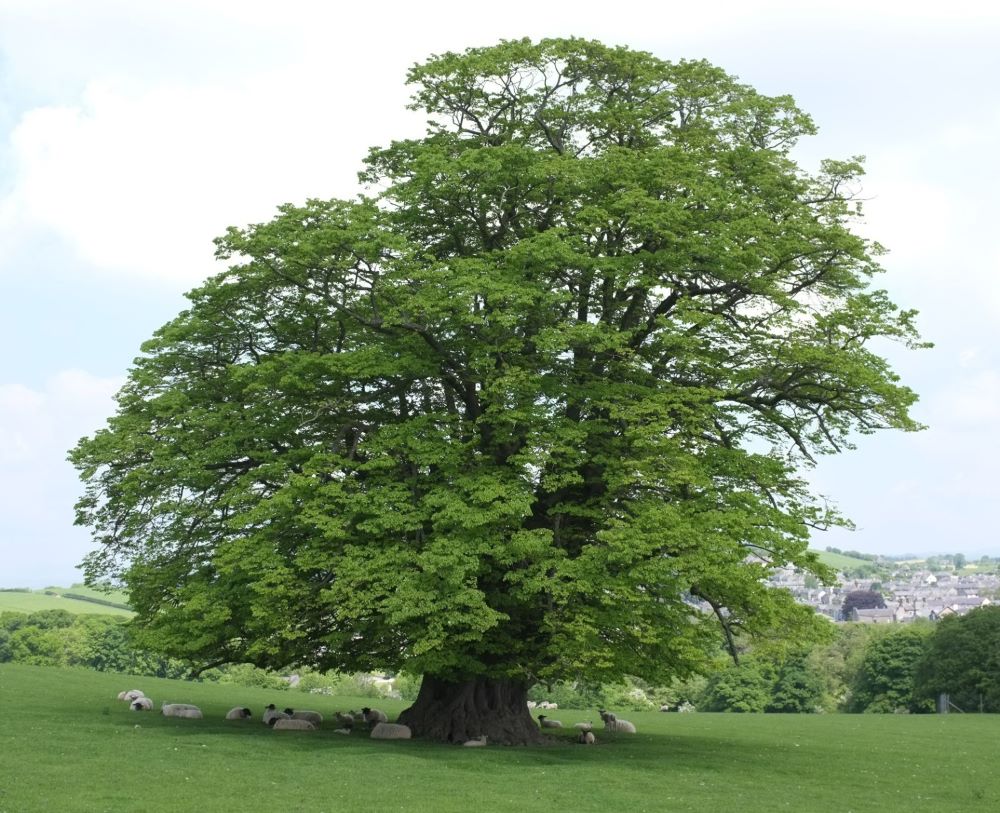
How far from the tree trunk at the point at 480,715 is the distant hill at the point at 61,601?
119964 millimetres

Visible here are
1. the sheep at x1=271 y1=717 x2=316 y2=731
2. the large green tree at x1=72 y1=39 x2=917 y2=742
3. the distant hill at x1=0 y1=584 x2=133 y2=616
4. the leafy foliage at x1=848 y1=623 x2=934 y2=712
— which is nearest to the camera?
the large green tree at x1=72 y1=39 x2=917 y2=742

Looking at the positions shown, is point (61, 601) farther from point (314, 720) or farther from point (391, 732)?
point (391, 732)

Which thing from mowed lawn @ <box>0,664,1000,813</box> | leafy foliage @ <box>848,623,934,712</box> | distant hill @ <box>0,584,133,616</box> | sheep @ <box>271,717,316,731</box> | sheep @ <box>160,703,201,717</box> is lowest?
mowed lawn @ <box>0,664,1000,813</box>

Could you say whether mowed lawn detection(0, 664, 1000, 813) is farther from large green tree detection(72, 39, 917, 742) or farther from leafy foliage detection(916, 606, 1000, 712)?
leafy foliage detection(916, 606, 1000, 712)

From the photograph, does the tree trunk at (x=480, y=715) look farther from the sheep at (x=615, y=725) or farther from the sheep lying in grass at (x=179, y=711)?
the sheep at (x=615, y=725)

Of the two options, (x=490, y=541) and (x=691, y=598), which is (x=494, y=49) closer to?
(x=490, y=541)

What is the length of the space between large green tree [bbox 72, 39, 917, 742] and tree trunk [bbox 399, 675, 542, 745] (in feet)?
0.30

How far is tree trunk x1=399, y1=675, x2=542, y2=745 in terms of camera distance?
3297 centimetres

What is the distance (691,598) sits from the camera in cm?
3316

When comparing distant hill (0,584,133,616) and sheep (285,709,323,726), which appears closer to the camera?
sheep (285,709,323,726)

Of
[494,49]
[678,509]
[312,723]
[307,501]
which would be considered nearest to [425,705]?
[312,723]

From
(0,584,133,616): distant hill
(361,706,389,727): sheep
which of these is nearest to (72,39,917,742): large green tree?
(361,706,389,727): sheep

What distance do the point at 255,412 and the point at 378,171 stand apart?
10.2m

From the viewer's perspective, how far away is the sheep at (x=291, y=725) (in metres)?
35.4
